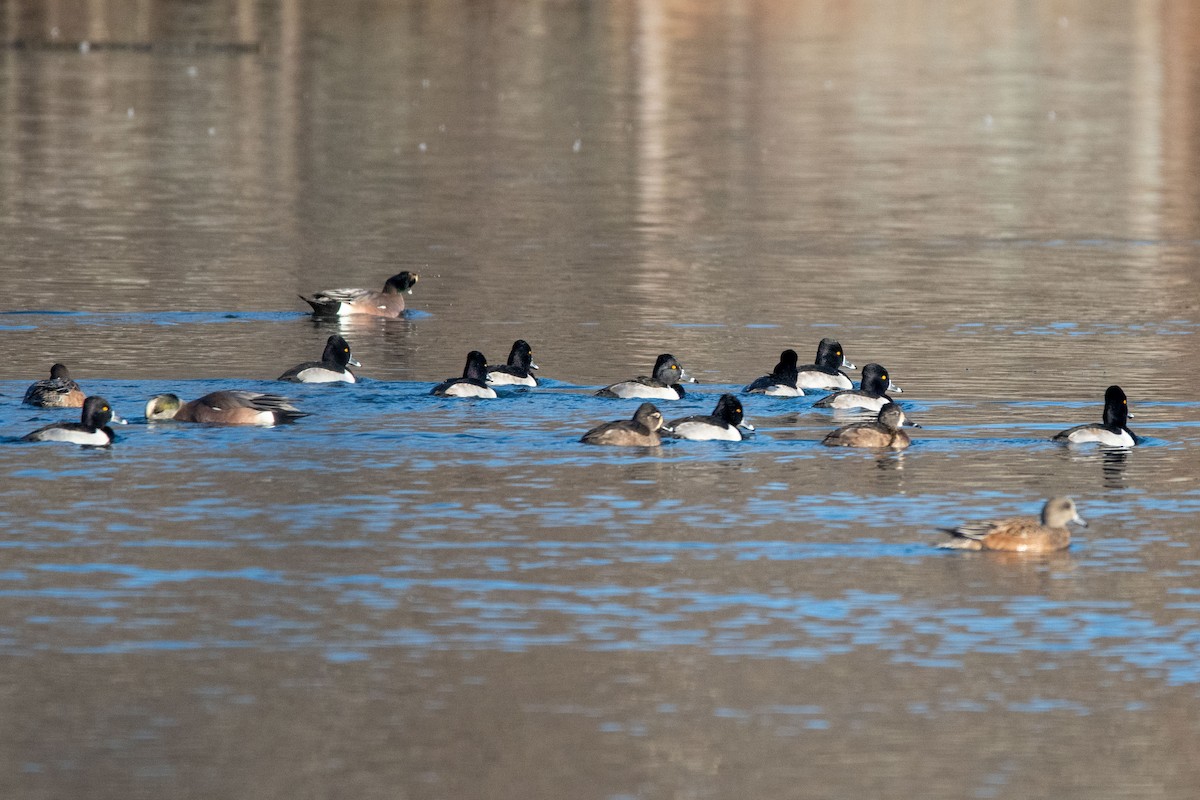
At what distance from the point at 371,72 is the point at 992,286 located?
37.2 metres

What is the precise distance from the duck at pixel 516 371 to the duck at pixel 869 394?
2749 mm

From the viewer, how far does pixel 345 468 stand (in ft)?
55.0

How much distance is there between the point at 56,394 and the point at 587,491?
5.08 m

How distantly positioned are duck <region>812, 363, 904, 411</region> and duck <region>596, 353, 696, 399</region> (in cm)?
140

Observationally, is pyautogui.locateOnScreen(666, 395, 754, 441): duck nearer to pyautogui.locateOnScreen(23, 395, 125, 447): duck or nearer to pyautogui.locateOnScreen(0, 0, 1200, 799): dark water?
pyautogui.locateOnScreen(0, 0, 1200, 799): dark water

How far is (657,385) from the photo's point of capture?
774 inches

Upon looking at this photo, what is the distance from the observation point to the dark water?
1077cm

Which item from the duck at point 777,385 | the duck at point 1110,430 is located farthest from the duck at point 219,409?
the duck at point 1110,430

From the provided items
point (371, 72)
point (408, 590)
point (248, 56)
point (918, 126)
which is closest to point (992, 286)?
point (408, 590)

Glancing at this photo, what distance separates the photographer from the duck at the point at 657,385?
64.2 ft

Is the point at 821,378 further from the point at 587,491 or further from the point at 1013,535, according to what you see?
the point at 1013,535

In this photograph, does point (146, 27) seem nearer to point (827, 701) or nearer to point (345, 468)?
point (345, 468)

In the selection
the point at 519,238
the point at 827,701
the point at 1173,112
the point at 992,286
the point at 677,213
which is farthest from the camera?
the point at 1173,112

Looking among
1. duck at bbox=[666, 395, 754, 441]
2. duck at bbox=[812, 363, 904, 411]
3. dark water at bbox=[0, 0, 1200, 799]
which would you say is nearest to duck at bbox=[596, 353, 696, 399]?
dark water at bbox=[0, 0, 1200, 799]
